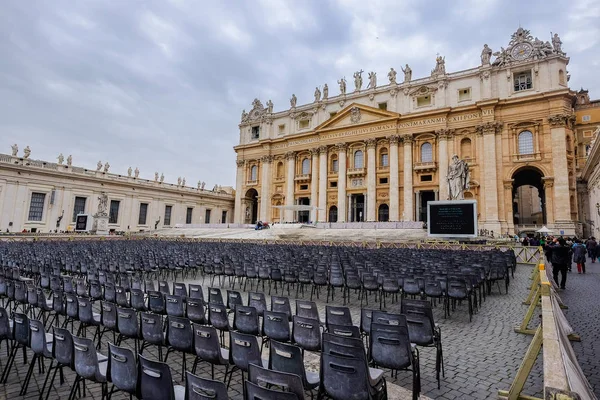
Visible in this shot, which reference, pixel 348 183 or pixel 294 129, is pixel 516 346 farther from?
pixel 294 129

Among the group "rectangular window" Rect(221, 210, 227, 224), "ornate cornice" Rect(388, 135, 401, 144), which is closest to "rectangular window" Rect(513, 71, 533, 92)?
"ornate cornice" Rect(388, 135, 401, 144)

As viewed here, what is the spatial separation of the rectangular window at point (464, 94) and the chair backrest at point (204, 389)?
4302cm

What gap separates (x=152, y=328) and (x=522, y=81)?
43830 mm

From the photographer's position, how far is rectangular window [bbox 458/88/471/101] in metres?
37.7

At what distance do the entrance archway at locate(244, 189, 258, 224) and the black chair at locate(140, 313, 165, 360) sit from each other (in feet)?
161

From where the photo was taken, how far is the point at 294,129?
A: 5056cm

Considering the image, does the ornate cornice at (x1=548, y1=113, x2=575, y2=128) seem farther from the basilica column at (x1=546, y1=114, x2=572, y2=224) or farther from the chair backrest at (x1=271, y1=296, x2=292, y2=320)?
the chair backrest at (x1=271, y1=296, x2=292, y2=320)

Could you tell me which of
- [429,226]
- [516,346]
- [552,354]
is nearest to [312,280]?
[516,346]

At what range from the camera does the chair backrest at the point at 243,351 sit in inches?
140

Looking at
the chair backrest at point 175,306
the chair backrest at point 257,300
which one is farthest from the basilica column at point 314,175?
the chair backrest at point 175,306

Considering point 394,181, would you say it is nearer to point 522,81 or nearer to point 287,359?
point 522,81

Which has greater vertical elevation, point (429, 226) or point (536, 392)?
point (429, 226)

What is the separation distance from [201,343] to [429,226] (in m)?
20.9

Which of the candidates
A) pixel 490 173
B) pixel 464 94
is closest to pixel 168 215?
pixel 490 173
